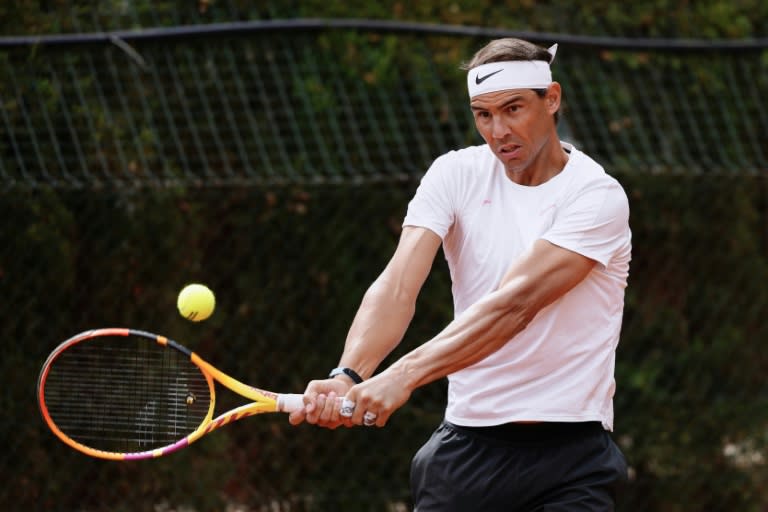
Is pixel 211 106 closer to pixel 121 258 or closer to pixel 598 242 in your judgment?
pixel 121 258

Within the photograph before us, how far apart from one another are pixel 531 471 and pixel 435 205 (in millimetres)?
756

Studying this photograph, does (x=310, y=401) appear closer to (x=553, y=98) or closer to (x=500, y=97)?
(x=500, y=97)

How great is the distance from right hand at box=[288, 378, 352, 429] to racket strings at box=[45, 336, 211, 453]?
1.62 ft

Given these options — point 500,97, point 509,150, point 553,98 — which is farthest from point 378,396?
point 553,98

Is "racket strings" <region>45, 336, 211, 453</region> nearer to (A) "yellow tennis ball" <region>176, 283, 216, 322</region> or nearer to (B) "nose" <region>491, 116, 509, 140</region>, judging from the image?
(A) "yellow tennis ball" <region>176, 283, 216, 322</region>

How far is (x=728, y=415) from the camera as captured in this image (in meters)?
5.94

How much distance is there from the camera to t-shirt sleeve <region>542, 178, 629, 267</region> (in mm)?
3244

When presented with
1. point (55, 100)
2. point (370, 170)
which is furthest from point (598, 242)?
point (55, 100)

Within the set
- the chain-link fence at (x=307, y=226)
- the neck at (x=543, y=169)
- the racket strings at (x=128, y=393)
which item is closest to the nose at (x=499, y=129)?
the neck at (x=543, y=169)

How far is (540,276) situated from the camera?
3197 millimetres

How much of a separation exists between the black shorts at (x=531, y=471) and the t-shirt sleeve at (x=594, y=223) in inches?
19.1

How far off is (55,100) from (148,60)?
42cm

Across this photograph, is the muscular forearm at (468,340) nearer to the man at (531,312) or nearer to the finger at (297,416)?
the man at (531,312)

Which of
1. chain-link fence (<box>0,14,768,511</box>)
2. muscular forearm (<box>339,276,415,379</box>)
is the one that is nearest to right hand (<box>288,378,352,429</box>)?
muscular forearm (<box>339,276,415,379</box>)
